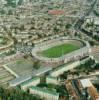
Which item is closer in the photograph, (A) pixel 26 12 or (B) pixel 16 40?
(B) pixel 16 40

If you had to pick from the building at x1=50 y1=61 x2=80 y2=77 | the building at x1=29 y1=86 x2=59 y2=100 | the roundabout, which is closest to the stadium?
the building at x1=50 y1=61 x2=80 y2=77

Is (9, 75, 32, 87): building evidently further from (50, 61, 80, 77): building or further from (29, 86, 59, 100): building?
(50, 61, 80, 77): building

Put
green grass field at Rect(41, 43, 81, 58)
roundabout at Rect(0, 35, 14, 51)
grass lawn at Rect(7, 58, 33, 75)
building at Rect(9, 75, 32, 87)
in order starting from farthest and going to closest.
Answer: roundabout at Rect(0, 35, 14, 51)
green grass field at Rect(41, 43, 81, 58)
grass lawn at Rect(7, 58, 33, 75)
building at Rect(9, 75, 32, 87)

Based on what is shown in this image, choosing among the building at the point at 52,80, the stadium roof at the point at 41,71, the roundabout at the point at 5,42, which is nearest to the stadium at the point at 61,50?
the stadium roof at the point at 41,71

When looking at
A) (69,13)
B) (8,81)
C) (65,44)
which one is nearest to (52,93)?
(8,81)

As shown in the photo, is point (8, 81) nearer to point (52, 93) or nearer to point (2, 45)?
point (52, 93)

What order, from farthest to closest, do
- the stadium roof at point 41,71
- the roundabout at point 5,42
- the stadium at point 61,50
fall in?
1. the roundabout at point 5,42
2. the stadium at point 61,50
3. the stadium roof at point 41,71

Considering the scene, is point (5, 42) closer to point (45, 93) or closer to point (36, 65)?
point (36, 65)

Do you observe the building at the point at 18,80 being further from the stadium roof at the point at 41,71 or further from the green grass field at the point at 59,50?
the green grass field at the point at 59,50
